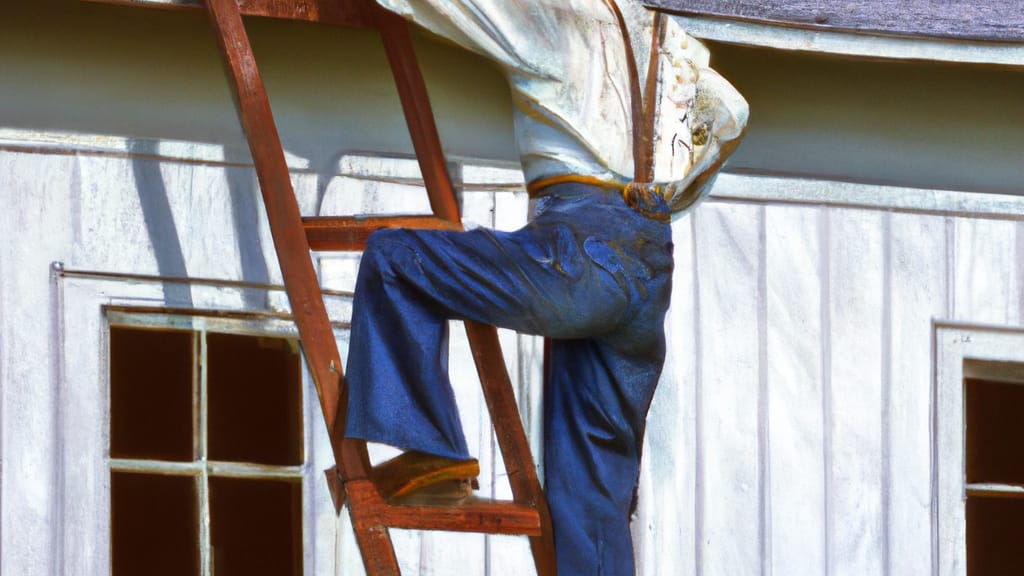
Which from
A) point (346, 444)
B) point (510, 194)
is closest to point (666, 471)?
point (510, 194)

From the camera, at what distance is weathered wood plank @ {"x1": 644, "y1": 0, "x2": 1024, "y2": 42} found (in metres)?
4.96

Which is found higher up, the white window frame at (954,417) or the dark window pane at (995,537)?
the white window frame at (954,417)

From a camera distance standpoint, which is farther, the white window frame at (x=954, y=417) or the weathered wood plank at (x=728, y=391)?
the white window frame at (x=954, y=417)

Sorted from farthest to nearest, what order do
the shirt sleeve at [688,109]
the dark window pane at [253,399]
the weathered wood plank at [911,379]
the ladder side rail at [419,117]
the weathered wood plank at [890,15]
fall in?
the weathered wood plank at [911,379], the weathered wood plank at [890,15], the dark window pane at [253,399], the shirt sleeve at [688,109], the ladder side rail at [419,117]

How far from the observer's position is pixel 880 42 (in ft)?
16.5

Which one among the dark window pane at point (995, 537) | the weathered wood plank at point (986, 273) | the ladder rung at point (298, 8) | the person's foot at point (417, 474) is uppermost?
the ladder rung at point (298, 8)

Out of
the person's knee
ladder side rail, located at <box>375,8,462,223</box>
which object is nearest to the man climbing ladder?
the person's knee

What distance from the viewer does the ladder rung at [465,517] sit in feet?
13.4

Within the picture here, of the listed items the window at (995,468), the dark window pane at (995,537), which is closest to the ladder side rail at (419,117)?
the window at (995,468)

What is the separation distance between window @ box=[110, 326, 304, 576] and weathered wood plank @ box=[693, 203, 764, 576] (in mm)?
974

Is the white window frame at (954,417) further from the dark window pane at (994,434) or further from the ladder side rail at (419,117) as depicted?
the ladder side rail at (419,117)

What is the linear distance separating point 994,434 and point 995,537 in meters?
0.32

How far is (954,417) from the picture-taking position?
5.12 metres

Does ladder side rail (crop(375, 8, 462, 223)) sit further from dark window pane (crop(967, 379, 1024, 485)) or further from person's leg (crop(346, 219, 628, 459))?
dark window pane (crop(967, 379, 1024, 485))
